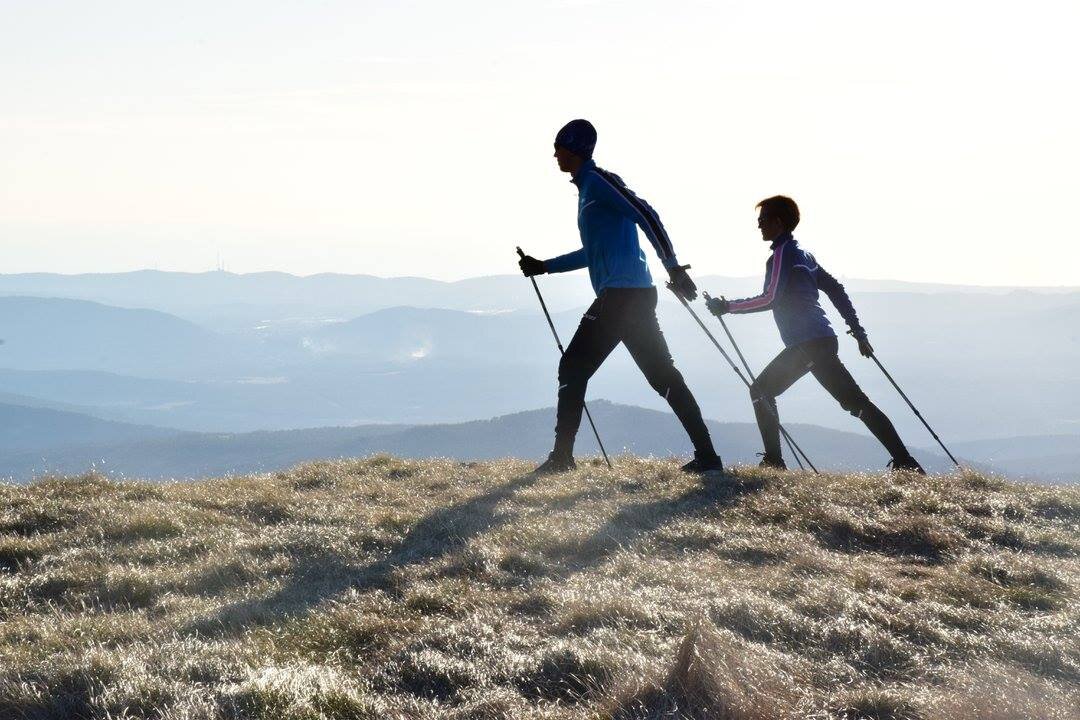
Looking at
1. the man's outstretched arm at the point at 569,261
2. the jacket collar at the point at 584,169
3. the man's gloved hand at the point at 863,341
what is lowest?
the man's gloved hand at the point at 863,341

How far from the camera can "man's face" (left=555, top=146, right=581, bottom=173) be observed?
11.2 m

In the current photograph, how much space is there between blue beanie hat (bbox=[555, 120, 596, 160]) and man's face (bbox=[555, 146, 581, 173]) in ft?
0.16

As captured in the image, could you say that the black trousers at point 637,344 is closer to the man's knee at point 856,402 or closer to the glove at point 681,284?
the glove at point 681,284

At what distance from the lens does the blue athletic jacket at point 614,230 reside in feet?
35.4

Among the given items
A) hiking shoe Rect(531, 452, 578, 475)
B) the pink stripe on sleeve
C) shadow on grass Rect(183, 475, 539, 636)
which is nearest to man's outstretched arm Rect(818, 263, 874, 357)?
the pink stripe on sleeve

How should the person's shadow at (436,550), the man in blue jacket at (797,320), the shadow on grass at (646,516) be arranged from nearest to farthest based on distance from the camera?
1. the person's shadow at (436,550)
2. the shadow on grass at (646,516)
3. the man in blue jacket at (797,320)

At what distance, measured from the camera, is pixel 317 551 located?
319 inches

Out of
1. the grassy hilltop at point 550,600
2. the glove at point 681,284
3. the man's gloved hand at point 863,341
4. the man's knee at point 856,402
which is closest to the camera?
the grassy hilltop at point 550,600

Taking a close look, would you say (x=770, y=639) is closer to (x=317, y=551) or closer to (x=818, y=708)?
(x=818, y=708)

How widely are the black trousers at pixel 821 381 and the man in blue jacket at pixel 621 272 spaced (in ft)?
3.23

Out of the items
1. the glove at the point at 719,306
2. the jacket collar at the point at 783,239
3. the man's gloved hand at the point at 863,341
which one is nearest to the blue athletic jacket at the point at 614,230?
the glove at the point at 719,306

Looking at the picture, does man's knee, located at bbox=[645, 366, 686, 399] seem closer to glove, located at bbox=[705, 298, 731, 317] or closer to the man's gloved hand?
glove, located at bbox=[705, 298, 731, 317]

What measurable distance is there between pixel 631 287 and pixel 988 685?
6.63 m

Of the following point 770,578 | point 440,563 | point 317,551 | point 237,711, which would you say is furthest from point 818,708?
point 317,551
